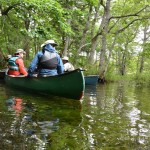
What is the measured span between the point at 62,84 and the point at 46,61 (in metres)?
1.10

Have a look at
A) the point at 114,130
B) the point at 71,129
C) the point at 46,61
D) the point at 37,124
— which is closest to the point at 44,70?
the point at 46,61

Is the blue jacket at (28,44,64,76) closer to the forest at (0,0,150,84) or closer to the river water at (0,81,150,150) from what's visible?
the forest at (0,0,150,84)

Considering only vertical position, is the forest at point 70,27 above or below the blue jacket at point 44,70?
above

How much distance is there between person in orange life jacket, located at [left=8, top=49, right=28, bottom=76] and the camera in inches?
476

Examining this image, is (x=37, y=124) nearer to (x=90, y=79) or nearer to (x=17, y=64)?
(x=17, y=64)

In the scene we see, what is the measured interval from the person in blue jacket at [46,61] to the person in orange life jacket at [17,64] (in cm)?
243

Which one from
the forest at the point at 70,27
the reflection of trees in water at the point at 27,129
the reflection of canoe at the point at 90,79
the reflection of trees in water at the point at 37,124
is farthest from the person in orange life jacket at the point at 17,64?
the reflection of trees in water at the point at 27,129

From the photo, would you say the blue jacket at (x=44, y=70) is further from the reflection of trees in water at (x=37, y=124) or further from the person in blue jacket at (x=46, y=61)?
the reflection of trees in water at (x=37, y=124)

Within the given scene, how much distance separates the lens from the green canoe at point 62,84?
8.33 meters

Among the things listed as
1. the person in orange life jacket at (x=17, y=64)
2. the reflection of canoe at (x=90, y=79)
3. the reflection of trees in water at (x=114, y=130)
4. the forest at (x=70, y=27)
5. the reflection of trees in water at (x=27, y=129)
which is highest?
the forest at (x=70, y=27)

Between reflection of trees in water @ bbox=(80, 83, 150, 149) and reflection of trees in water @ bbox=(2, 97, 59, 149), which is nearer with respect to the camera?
reflection of trees in water @ bbox=(2, 97, 59, 149)

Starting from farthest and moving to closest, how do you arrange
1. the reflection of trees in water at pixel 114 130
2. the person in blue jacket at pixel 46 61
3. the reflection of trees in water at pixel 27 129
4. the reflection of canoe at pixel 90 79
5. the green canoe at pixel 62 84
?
the reflection of canoe at pixel 90 79 → the person in blue jacket at pixel 46 61 → the green canoe at pixel 62 84 → the reflection of trees in water at pixel 114 130 → the reflection of trees in water at pixel 27 129

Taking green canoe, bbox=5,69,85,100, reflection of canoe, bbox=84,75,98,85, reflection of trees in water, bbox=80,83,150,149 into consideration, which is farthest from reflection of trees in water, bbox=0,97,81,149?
reflection of canoe, bbox=84,75,98,85

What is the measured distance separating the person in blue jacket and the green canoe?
0.36m
